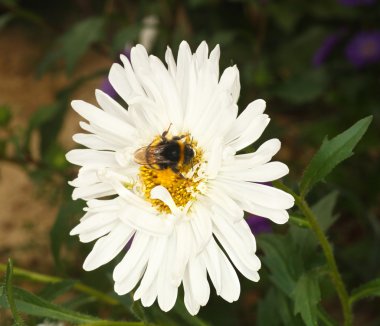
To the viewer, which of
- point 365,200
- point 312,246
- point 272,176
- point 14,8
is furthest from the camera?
point 365,200

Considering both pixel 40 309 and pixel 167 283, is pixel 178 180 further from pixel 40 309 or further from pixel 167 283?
pixel 40 309

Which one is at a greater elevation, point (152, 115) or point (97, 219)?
point (152, 115)

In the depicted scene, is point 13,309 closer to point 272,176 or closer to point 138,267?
point 138,267

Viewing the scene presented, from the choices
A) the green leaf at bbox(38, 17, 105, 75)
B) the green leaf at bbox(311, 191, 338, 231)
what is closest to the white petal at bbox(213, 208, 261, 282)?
the green leaf at bbox(311, 191, 338, 231)

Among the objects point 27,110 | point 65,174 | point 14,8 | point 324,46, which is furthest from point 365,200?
point 27,110

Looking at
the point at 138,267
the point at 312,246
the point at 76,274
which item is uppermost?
the point at 312,246

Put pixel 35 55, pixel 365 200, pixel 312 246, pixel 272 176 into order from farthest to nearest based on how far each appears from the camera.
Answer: pixel 35 55
pixel 365 200
pixel 312 246
pixel 272 176

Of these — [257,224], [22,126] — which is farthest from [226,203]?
[22,126]

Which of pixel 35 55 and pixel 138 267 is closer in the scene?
pixel 138 267
